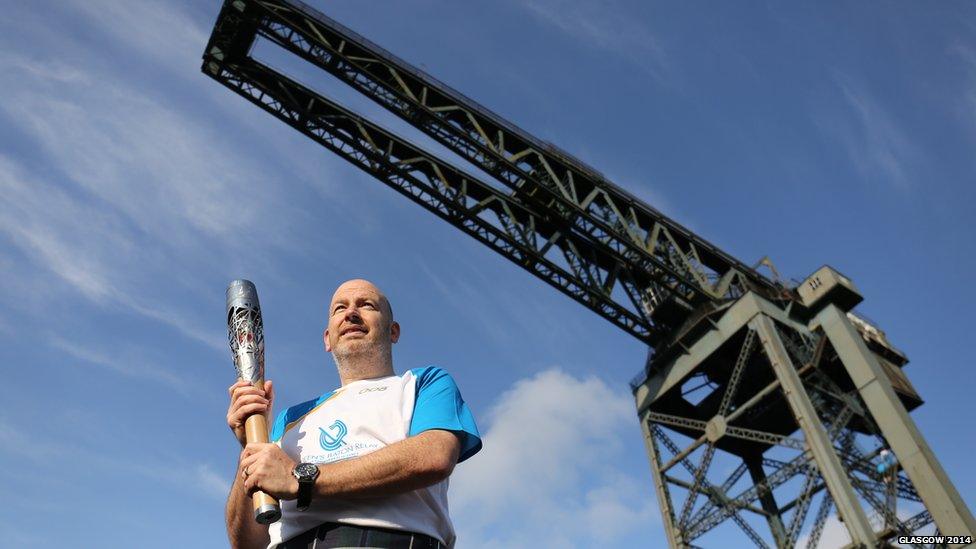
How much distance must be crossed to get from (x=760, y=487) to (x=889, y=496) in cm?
265

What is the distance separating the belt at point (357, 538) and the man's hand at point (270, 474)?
24 cm

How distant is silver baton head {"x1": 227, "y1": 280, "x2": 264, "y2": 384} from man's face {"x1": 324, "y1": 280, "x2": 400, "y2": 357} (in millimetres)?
347

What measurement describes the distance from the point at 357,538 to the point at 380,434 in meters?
0.38

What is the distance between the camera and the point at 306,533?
7.60 feet

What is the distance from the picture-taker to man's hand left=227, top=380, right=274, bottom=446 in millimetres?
2389

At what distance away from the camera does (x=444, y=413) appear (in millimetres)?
2477

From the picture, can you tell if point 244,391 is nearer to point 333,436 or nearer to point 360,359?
point 333,436

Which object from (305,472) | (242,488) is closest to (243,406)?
(242,488)

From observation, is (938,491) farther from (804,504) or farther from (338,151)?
(338,151)

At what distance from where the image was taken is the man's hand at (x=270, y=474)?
2.06 m

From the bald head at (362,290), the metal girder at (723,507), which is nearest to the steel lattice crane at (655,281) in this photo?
the metal girder at (723,507)

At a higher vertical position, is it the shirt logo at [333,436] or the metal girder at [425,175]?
the metal girder at [425,175]

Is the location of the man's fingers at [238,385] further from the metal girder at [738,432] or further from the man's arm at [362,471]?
the metal girder at [738,432]

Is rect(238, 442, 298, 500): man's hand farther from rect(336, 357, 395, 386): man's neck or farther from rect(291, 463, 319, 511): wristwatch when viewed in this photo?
rect(336, 357, 395, 386): man's neck
